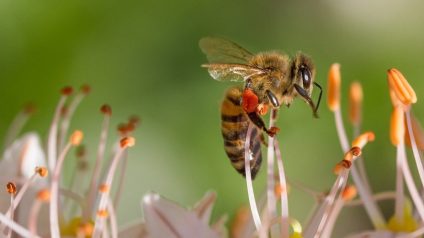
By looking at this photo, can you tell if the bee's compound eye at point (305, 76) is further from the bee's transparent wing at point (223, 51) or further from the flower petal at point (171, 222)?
the flower petal at point (171, 222)

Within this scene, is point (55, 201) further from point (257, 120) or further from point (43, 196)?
point (257, 120)

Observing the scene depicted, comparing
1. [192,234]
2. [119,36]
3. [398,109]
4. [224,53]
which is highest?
[119,36]

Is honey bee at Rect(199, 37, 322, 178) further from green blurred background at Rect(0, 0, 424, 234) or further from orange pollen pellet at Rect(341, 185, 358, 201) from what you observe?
green blurred background at Rect(0, 0, 424, 234)

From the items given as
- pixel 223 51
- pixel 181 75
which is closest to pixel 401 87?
pixel 223 51

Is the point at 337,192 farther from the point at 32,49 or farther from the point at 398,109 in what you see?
Result: the point at 32,49

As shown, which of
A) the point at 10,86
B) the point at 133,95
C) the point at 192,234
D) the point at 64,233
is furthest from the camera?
the point at 133,95

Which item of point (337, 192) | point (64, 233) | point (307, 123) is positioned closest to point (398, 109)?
point (337, 192)
